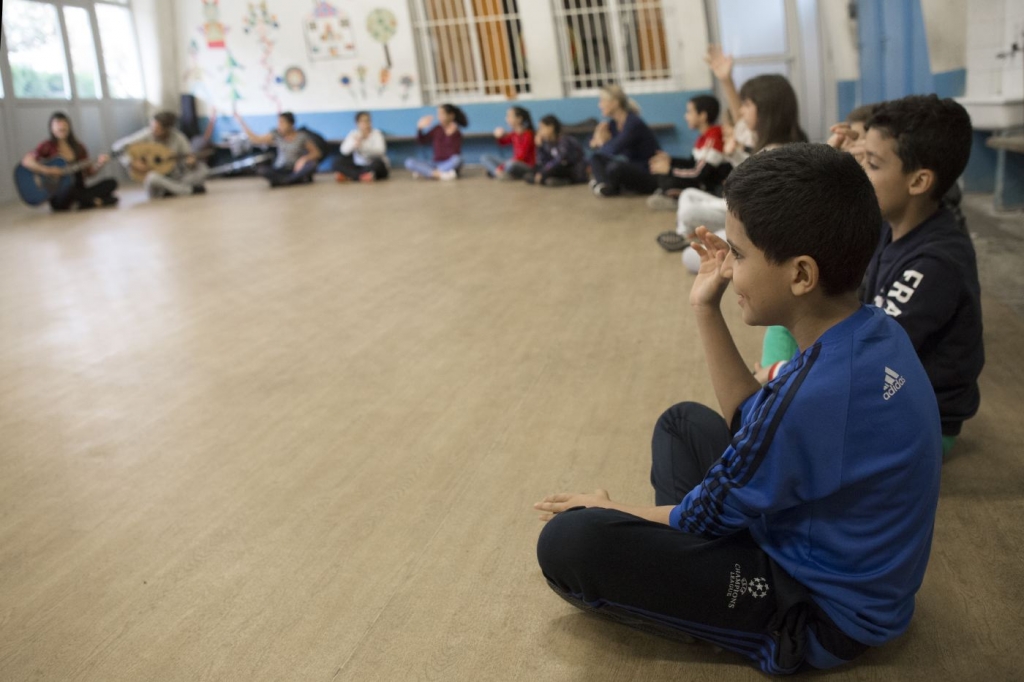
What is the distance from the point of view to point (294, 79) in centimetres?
1134

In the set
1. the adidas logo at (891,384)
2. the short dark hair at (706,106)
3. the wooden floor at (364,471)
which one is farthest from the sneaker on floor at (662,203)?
the adidas logo at (891,384)

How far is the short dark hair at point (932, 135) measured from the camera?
192 centimetres

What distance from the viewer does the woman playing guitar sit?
8.59 meters

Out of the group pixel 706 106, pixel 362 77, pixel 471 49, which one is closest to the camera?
pixel 706 106

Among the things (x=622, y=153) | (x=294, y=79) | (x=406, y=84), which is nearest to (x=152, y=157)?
(x=294, y=79)

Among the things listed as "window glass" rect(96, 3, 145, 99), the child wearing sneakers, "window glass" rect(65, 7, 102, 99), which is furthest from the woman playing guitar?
the child wearing sneakers

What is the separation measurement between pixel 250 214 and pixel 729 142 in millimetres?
3986

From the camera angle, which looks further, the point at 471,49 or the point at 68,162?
the point at 471,49

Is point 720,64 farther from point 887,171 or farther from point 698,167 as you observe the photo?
point 887,171

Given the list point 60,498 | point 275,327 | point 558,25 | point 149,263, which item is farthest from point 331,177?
point 60,498

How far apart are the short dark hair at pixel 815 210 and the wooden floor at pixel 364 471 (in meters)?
0.66

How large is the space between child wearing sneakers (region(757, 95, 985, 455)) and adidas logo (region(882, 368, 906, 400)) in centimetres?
70

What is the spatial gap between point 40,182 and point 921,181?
8.72 meters

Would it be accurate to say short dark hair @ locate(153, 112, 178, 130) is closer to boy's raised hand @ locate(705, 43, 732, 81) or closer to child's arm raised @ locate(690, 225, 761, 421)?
boy's raised hand @ locate(705, 43, 732, 81)
